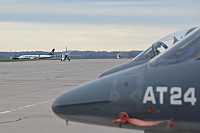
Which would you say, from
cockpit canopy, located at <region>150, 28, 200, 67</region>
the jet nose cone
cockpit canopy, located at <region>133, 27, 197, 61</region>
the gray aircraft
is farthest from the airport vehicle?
the jet nose cone

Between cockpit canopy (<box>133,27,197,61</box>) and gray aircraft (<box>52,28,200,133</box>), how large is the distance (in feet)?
9.57

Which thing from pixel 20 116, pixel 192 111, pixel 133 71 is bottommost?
pixel 20 116

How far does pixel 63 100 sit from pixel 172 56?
152 centimetres

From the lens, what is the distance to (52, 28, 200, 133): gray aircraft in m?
7.14

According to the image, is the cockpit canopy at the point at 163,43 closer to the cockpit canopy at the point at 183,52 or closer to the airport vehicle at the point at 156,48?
the airport vehicle at the point at 156,48

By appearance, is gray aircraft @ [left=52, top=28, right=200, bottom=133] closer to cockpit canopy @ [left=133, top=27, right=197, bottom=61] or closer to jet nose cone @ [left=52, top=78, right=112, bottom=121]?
jet nose cone @ [left=52, top=78, right=112, bottom=121]

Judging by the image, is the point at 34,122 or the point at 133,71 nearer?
the point at 133,71

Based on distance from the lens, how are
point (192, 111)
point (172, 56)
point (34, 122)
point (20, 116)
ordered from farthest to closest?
point (20, 116) → point (34, 122) → point (172, 56) → point (192, 111)

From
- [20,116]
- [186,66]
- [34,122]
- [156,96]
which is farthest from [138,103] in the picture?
[20,116]

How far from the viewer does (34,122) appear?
1405cm

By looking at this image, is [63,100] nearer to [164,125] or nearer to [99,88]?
[99,88]

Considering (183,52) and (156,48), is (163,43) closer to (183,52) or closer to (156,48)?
(156,48)

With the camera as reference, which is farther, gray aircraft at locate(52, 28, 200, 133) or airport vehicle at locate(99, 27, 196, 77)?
airport vehicle at locate(99, 27, 196, 77)

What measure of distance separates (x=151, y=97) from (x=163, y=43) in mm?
5809
